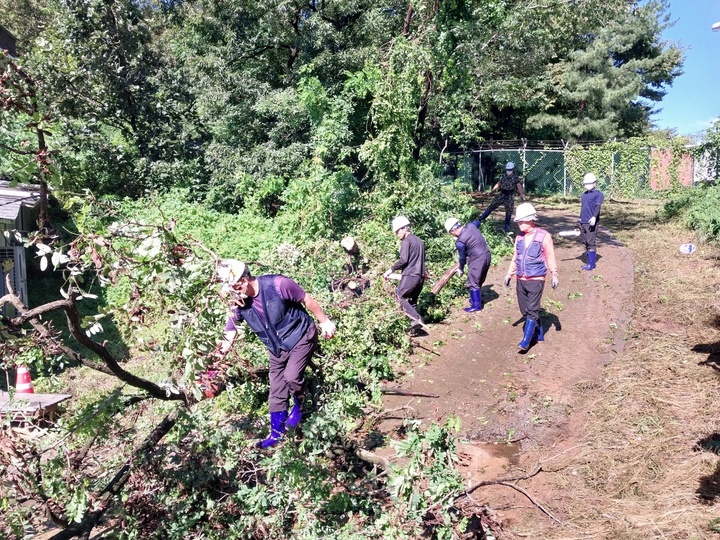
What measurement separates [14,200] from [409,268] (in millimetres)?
6545

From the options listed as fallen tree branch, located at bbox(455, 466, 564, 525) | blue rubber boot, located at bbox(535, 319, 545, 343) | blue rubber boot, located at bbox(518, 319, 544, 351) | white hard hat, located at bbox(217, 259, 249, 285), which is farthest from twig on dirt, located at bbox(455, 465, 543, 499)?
blue rubber boot, located at bbox(535, 319, 545, 343)

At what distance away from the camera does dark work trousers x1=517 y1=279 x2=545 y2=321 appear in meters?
6.77

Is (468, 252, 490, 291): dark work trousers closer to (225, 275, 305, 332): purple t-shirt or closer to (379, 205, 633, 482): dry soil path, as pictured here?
(379, 205, 633, 482): dry soil path

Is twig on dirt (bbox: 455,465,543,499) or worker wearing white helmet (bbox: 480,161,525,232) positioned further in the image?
worker wearing white helmet (bbox: 480,161,525,232)

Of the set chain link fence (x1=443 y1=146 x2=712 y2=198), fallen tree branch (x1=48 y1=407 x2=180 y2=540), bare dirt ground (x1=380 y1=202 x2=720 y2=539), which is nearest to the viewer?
fallen tree branch (x1=48 y1=407 x2=180 y2=540)

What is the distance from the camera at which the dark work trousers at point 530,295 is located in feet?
A: 22.2

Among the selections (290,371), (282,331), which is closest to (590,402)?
(290,371)

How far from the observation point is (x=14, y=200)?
8.98 metres

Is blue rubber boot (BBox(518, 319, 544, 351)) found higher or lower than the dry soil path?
higher

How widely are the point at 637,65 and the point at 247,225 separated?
2557 cm

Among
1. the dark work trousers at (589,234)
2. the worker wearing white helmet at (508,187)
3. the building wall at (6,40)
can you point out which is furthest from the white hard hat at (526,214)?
the building wall at (6,40)

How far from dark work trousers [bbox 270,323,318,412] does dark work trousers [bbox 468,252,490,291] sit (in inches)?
163

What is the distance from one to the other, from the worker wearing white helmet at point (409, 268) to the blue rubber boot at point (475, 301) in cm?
118

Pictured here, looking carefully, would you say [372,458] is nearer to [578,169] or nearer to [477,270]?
[477,270]
